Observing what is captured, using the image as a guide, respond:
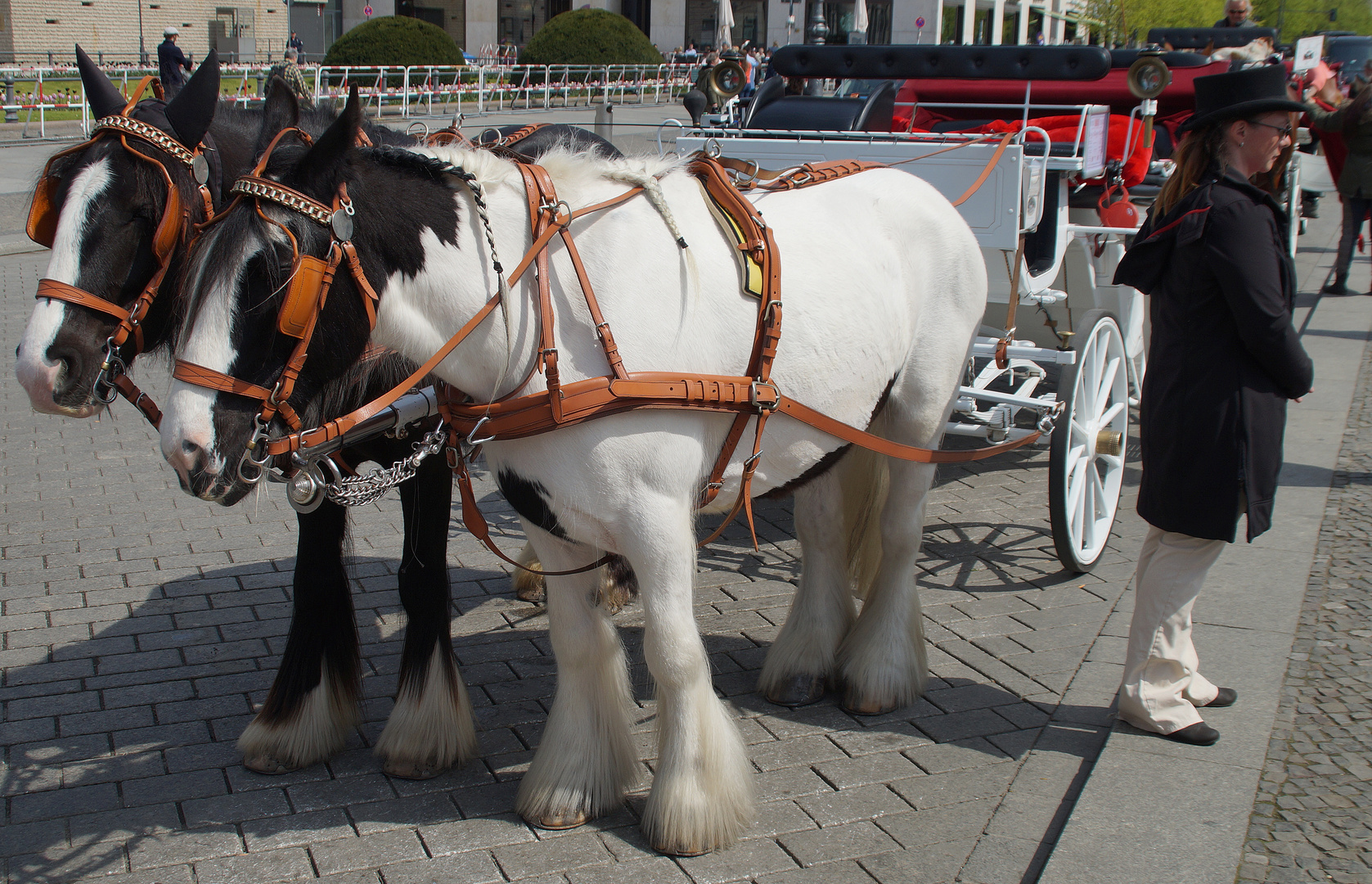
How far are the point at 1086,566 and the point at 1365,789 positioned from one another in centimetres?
165

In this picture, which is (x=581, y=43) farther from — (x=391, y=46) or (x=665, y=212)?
(x=665, y=212)

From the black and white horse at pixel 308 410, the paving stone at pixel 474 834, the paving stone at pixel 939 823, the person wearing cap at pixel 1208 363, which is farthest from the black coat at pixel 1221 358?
the paving stone at pixel 474 834

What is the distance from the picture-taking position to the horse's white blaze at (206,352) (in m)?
2.12

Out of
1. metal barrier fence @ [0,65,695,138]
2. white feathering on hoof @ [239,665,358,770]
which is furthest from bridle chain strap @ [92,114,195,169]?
metal barrier fence @ [0,65,695,138]

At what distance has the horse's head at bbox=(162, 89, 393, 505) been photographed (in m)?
2.13

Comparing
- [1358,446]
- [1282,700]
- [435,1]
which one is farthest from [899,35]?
[1282,700]

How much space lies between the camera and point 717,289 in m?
2.79

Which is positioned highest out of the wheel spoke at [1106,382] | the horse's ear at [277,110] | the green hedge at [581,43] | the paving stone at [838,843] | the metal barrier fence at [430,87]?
the green hedge at [581,43]

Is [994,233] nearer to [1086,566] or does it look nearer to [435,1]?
[1086,566]

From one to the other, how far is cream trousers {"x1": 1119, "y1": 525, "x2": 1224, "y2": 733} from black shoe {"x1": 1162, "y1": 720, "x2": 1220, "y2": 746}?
0.02 metres

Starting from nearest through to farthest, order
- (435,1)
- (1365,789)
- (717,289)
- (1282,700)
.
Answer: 1. (717,289)
2. (1365,789)
3. (1282,700)
4. (435,1)

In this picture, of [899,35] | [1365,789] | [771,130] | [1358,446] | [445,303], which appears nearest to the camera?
[445,303]

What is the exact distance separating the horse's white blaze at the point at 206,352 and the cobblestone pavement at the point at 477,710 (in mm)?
1266

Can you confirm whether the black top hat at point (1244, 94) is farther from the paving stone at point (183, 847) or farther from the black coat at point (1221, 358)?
the paving stone at point (183, 847)
